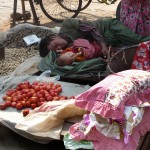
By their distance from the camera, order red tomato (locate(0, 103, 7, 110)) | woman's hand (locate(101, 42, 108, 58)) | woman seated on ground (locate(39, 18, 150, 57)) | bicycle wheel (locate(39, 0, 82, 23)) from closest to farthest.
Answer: red tomato (locate(0, 103, 7, 110)) < woman's hand (locate(101, 42, 108, 58)) < woman seated on ground (locate(39, 18, 150, 57)) < bicycle wheel (locate(39, 0, 82, 23))

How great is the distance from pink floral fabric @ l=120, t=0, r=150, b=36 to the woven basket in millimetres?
764

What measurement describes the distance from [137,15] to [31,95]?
1.80 m

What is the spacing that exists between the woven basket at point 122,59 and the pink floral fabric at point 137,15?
76 centimetres

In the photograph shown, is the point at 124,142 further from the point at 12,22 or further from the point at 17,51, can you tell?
the point at 12,22

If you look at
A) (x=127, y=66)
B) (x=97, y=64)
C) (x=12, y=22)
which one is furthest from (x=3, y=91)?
(x=12, y=22)

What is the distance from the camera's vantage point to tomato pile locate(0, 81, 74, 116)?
3.13 m

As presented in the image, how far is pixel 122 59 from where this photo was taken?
141 inches

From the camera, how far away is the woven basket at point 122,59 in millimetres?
3463

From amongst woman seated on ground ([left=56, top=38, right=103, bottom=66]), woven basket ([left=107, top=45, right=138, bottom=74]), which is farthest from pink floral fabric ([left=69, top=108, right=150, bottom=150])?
woman seated on ground ([left=56, top=38, right=103, bottom=66])

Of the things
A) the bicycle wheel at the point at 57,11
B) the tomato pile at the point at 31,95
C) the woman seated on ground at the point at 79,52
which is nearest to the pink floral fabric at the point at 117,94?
the tomato pile at the point at 31,95

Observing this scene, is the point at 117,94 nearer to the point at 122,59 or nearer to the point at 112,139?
the point at 112,139

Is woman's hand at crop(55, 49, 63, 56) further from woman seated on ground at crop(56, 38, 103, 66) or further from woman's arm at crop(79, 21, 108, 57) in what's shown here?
woman's arm at crop(79, 21, 108, 57)

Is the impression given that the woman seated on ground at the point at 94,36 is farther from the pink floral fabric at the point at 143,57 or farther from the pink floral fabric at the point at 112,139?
the pink floral fabric at the point at 112,139

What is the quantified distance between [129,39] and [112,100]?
2.17 meters
